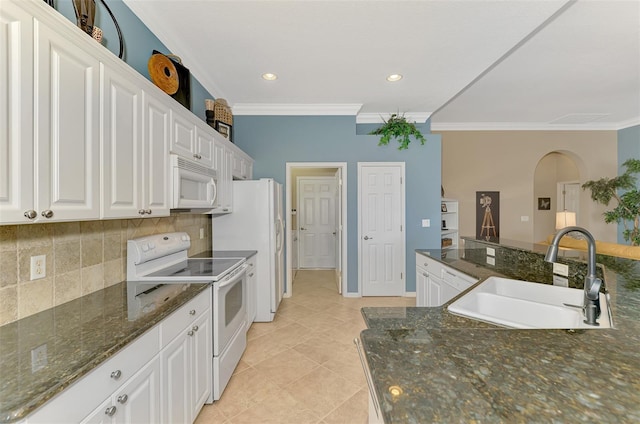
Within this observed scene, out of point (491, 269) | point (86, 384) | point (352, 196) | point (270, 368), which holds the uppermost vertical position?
point (352, 196)

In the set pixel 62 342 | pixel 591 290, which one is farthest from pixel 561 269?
pixel 62 342

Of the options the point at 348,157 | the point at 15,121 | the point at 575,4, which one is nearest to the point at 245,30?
the point at 15,121

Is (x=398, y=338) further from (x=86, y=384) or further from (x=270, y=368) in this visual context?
(x=270, y=368)

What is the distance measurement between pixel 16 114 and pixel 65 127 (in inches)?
6.9

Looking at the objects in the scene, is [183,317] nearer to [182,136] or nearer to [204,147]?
[182,136]

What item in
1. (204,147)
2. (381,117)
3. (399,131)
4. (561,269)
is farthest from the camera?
(381,117)

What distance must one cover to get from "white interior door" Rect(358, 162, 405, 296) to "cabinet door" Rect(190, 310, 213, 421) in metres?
2.61

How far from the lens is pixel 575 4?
2104 millimetres

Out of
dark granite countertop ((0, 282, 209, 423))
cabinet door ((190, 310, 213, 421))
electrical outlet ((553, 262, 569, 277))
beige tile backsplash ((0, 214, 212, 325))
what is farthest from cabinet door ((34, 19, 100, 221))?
electrical outlet ((553, 262, 569, 277))

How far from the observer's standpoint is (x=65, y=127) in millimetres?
1094

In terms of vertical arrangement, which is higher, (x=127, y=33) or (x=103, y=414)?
(x=127, y=33)

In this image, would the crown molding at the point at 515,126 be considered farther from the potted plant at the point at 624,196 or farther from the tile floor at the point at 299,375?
the tile floor at the point at 299,375

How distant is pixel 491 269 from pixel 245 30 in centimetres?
273

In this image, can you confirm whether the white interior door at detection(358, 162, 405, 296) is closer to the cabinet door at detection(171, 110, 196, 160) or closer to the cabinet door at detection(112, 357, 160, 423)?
the cabinet door at detection(171, 110, 196, 160)
